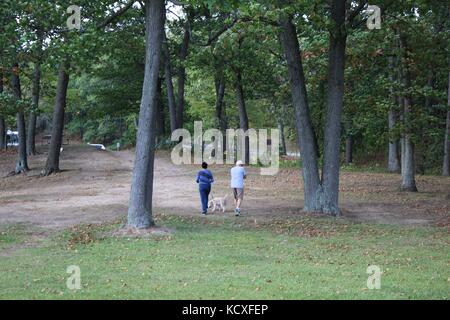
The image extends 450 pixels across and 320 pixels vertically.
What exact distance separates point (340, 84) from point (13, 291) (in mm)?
12451

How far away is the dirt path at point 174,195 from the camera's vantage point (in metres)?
19.2

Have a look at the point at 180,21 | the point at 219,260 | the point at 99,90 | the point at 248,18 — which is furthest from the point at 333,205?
the point at 99,90

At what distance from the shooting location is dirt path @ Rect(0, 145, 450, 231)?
19.2 meters

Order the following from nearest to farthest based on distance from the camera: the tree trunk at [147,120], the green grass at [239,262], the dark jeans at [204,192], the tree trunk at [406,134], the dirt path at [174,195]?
the green grass at [239,262], the tree trunk at [147,120], the dark jeans at [204,192], the dirt path at [174,195], the tree trunk at [406,134]

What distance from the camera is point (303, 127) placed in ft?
63.9

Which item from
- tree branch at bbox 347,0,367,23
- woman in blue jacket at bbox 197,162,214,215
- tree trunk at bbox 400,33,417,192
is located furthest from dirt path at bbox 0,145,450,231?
tree branch at bbox 347,0,367,23

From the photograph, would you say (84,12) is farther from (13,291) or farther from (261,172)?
(261,172)

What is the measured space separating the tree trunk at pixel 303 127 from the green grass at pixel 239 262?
1.62 meters

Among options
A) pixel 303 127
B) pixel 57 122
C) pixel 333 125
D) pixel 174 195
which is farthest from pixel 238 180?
pixel 57 122

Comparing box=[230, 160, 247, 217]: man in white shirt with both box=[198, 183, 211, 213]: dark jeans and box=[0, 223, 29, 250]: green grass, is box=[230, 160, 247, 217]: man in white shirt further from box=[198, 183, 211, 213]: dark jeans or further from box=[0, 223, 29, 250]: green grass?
box=[0, 223, 29, 250]: green grass

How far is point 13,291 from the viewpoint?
9.58 metres

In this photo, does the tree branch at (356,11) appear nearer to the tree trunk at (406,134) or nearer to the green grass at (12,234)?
the tree trunk at (406,134)

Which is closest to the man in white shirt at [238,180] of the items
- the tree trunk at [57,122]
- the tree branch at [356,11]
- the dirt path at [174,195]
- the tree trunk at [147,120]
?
the dirt path at [174,195]

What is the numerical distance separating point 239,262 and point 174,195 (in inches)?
487
